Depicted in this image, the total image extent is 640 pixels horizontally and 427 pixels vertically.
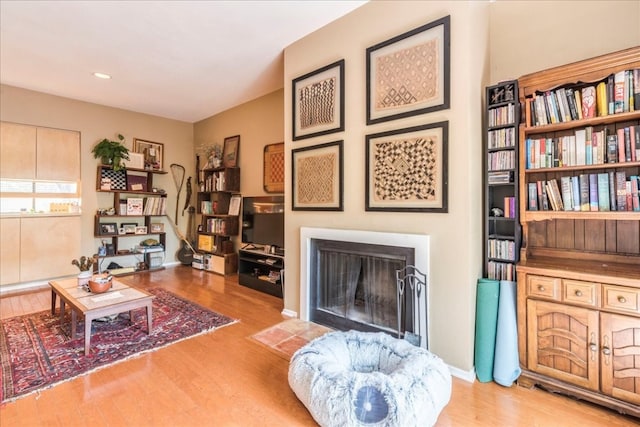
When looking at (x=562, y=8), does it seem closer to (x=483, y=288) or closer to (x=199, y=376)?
(x=483, y=288)

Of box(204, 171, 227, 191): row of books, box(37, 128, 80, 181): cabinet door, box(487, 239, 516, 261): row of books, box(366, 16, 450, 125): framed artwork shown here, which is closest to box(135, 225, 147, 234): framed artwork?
box(37, 128, 80, 181): cabinet door

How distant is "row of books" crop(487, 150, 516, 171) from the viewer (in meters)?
2.21

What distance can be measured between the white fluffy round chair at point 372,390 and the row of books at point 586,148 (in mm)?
1581

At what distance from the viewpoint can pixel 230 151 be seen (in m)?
5.25

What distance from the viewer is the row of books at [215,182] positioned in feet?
16.6

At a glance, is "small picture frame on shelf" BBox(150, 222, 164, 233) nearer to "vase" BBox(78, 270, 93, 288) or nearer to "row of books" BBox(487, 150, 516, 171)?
"vase" BBox(78, 270, 93, 288)

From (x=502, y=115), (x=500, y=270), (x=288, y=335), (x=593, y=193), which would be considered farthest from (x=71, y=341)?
(x=593, y=193)

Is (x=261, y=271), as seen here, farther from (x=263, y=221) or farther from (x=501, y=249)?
(x=501, y=249)

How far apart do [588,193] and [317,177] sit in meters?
2.04

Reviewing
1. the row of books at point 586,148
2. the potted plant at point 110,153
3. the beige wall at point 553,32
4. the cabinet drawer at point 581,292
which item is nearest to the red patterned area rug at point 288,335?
the cabinet drawer at point 581,292

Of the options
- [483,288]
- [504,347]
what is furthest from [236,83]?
[504,347]

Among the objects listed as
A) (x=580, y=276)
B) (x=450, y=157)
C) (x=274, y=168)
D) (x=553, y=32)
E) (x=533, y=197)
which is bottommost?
(x=580, y=276)

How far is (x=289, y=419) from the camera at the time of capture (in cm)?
172

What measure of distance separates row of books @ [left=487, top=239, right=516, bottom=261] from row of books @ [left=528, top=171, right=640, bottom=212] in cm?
30
